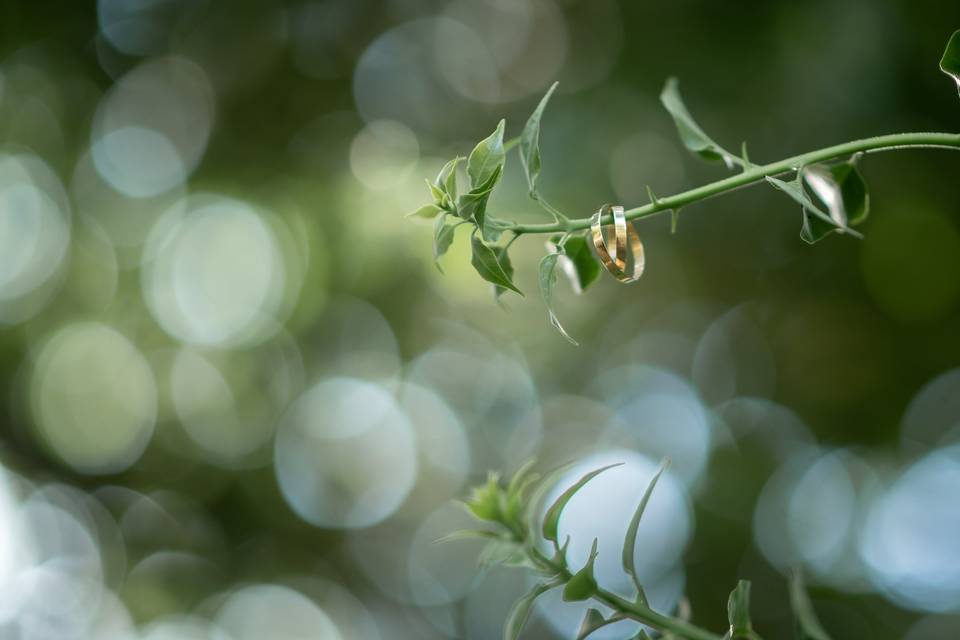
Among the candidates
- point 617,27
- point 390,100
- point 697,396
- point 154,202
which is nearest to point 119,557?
point 154,202

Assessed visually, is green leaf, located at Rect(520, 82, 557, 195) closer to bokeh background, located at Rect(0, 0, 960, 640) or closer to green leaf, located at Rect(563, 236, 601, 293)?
green leaf, located at Rect(563, 236, 601, 293)

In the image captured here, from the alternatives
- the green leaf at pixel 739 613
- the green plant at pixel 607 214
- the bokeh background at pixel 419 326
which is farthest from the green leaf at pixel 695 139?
the bokeh background at pixel 419 326

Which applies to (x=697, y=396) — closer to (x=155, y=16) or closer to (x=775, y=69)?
(x=775, y=69)

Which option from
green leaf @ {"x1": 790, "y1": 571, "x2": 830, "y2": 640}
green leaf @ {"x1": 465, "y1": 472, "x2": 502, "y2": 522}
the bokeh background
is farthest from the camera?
the bokeh background

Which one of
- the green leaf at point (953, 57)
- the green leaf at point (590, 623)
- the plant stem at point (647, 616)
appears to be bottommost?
the green leaf at point (590, 623)

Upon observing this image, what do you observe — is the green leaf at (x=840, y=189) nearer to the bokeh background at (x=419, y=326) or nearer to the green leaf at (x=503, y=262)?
the green leaf at (x=503, y=262)

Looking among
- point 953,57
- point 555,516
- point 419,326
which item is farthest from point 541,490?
point 419,326

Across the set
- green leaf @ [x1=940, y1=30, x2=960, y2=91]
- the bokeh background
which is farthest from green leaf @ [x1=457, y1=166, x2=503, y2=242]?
the bokeh background
